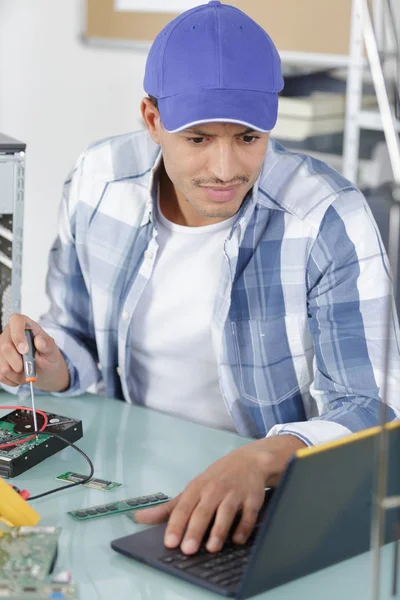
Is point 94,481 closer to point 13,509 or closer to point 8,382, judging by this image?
point 13,509

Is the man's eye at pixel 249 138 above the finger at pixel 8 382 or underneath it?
above

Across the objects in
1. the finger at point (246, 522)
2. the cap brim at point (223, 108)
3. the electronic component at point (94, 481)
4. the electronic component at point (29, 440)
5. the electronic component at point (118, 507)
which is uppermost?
the cap brim at point (223, 108)

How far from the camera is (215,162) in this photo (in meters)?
1.35

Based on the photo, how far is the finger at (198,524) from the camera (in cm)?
98

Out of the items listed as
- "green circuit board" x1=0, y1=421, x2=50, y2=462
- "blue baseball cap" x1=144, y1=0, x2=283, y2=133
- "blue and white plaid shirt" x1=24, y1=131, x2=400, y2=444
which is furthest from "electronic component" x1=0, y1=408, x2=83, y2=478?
"blue baseball cap" x1=144, y1=0, x2=283, y2=133

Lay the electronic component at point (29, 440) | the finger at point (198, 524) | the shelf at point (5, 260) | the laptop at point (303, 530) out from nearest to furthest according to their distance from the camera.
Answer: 1. the laptop at point (303, 530)
2. the finger at point (198, 524)
3. the electronic component at point (29, 440)
4. the shelf at point (5, 260)

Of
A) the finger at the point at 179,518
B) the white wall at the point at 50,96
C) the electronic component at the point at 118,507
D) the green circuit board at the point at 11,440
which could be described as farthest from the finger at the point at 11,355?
the white wall at the point at 50,96

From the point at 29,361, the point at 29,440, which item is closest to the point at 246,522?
the point at 29,440

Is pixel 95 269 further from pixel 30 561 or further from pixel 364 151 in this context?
pixel 364 151

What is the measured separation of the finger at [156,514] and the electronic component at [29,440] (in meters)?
0.23

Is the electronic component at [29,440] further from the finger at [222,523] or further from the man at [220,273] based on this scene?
the finger at [222,523]

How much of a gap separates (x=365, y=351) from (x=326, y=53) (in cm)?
151

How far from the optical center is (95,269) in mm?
1643

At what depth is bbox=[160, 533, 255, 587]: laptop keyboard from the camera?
0.94 meters
